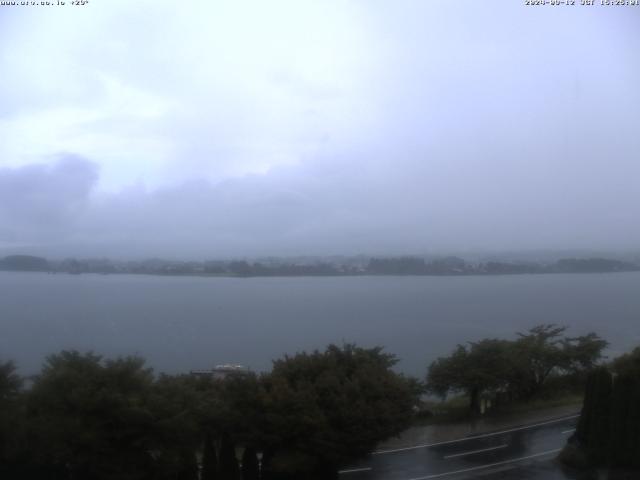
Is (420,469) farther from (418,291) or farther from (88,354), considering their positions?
(418,291)

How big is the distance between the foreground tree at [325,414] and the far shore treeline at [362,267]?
35081 millimetres

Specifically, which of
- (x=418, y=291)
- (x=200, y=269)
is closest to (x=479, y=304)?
(x=418, y=291)

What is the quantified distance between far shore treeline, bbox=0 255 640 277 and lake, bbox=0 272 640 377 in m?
2.29

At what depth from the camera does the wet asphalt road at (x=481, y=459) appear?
38.9ft

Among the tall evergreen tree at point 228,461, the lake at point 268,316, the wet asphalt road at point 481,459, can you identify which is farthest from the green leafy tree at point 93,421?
the lake at point 268,316

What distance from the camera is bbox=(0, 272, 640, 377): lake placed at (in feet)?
98.4

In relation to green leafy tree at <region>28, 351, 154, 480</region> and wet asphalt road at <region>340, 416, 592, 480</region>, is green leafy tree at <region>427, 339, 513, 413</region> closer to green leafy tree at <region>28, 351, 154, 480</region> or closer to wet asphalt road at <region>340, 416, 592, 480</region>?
wet asphalt road at <region>340, 416, 592, 480</region>

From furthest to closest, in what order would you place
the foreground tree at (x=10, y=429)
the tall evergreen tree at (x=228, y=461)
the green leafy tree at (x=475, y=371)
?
1. the green leafy tree at (x=475, y=371)
2. the tall evergreen tree at (x=228, y=461)
3. the foreground tree at (x=10, y=429)

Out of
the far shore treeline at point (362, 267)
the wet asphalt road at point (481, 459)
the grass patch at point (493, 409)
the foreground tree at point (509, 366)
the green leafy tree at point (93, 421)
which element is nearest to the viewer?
the green leafy tree at point (93, 421)

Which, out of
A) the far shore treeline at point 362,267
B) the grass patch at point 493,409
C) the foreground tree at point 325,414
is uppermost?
the far shore treeline at point 362,267

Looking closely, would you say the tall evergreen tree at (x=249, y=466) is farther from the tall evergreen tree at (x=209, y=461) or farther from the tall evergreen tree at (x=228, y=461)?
the tall evergreen tree at (x=209, y=461)

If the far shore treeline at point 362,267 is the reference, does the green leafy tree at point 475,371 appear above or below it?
below

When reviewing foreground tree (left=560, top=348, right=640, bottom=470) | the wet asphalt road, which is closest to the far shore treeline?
the wet asphalt road

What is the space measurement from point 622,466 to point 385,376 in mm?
4465
